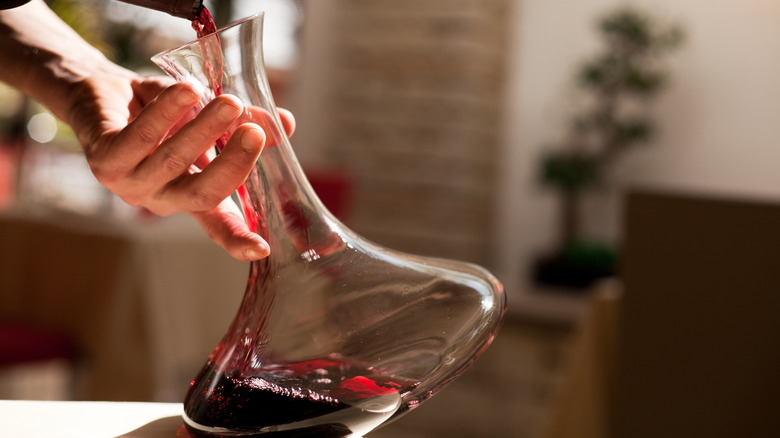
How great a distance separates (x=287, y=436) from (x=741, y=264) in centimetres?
99

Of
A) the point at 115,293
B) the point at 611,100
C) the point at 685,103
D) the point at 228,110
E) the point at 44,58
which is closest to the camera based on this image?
the point at 228,110

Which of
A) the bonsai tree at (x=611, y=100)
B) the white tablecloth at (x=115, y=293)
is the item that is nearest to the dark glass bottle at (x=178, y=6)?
the white tablecloth at (x=115, y=293)

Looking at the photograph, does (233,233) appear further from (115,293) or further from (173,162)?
(115,293)

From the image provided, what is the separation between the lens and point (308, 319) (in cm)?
39

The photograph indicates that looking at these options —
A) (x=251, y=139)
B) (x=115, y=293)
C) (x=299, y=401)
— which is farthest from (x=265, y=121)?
(x=115, y=293)

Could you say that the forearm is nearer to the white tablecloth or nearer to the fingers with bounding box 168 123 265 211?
the fingers with bounding box 168 123 265 211

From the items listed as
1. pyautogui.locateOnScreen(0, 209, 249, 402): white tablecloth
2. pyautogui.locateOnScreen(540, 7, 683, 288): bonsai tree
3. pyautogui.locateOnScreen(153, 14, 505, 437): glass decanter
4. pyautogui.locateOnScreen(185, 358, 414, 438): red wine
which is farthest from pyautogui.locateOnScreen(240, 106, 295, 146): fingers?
pyautogui.locateOnScreen(540, 7, 683, 288): bonsai tree

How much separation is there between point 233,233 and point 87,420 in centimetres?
12

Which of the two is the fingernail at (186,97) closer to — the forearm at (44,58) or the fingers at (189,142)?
the fingers at (189,142)

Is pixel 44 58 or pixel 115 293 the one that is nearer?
pixel 44 58

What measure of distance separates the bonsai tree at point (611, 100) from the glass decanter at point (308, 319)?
3.26 m

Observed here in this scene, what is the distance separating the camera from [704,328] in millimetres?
1223

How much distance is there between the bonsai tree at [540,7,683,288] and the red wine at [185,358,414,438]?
130 inches

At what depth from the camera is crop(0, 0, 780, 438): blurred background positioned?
1779mm
